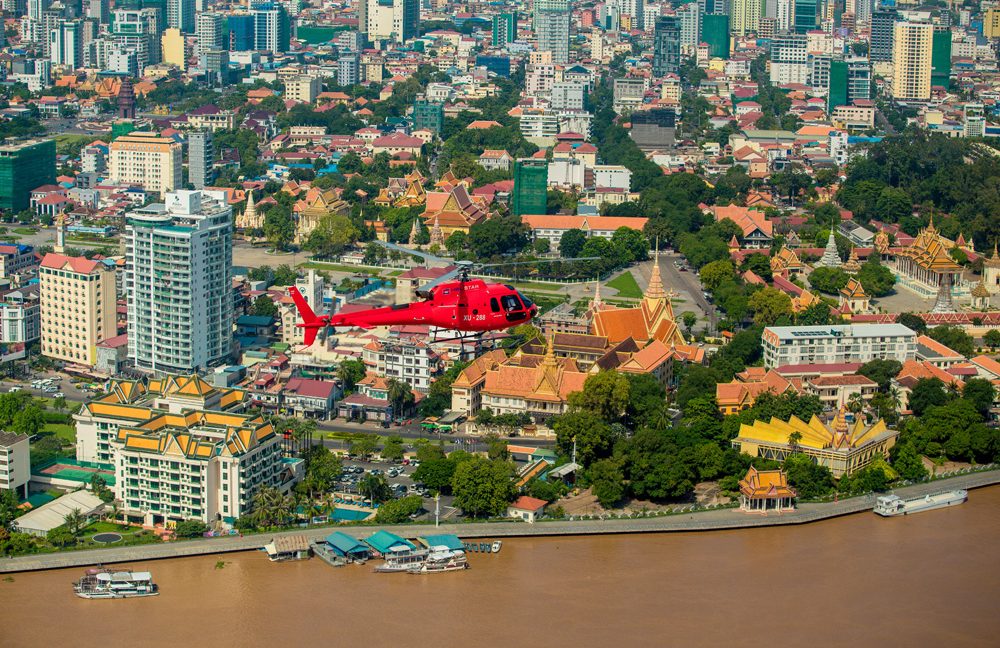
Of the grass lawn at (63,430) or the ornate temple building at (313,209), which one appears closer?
the grass lawn at (63,430)

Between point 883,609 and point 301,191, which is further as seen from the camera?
point 301,191

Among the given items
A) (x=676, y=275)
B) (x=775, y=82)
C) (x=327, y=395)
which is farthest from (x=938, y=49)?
(x=327, y=395)

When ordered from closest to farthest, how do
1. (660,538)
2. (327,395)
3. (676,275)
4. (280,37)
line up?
(660,538), (327,395), (676,275), (280,37)

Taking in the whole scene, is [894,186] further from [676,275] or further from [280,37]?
[280,37]

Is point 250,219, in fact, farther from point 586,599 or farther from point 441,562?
point 586,599

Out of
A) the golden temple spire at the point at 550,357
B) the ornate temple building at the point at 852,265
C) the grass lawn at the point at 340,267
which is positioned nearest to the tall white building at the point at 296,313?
the golden temple spire at the point at 550,357

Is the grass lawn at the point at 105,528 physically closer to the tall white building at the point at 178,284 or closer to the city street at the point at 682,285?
the tall white building at the point at 178,284
